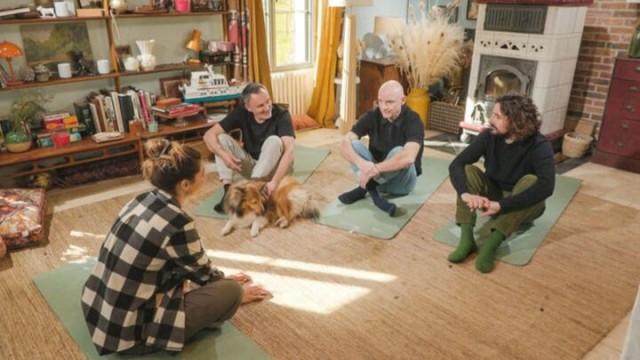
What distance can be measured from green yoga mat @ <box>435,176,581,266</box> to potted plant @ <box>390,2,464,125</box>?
1.93 metres

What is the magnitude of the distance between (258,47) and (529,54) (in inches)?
92.6

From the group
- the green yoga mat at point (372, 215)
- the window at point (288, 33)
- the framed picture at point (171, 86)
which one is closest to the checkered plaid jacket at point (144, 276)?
the green yoga mat at point (372, 215)

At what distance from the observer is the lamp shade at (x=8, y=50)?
3156 mm

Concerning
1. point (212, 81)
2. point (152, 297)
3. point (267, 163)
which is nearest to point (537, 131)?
point (267, 163)

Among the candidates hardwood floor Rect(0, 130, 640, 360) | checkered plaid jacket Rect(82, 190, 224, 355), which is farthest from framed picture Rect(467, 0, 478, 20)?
checkered plaid jacket Rect(82, 190, 224, 355)

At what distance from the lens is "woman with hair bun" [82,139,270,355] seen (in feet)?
5.38

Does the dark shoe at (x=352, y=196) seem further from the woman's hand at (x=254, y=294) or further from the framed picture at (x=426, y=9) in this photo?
the framed picture at (x=426, y=9)

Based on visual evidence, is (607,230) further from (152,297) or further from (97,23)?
(97,23)

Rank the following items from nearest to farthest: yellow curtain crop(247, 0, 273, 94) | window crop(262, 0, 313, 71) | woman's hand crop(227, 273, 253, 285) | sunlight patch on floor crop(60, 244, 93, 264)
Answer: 1. woman's hand crop(227, 273, 253, 285)
2. sunlight patch on floor crop(60, 244, 93, 264)
3. yellow curtain crop(247, 0, 273, 94)
4. window crop(262, 0, 313, 71)

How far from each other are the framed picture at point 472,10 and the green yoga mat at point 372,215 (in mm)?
2034

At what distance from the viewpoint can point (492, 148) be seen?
273 cm

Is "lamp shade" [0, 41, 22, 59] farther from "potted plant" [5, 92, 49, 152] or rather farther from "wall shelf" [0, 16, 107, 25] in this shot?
"potted plant" [5, 92, 49, 152]

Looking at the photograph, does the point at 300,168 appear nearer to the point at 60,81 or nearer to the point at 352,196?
the point at 352,196

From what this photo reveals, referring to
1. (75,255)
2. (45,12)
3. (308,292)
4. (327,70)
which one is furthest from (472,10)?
(75,255)
